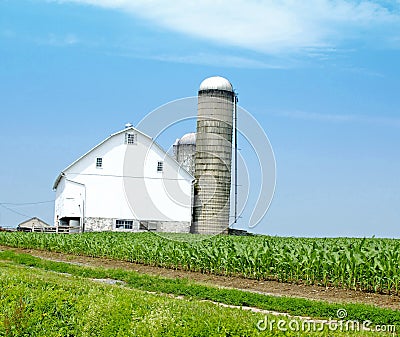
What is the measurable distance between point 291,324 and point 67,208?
40.8m

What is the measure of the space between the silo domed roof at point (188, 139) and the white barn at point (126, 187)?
26.2ft

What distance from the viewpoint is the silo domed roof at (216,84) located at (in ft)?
161

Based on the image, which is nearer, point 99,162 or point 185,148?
point 99,162

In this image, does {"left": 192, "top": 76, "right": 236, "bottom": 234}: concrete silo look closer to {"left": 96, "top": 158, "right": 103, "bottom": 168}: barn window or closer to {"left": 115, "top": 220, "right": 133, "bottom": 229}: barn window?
{"left": 115, "top": 220, "right": 133, "bottom": 229}: barn window

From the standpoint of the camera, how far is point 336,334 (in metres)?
7.24

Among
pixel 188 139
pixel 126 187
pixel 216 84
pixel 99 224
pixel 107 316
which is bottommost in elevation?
pixel 107 316

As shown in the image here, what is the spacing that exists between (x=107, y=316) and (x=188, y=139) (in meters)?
47.2

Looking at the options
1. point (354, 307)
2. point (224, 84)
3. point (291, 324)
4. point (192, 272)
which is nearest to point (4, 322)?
point (291, 324)

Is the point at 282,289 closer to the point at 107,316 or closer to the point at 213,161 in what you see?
the point at 107,316

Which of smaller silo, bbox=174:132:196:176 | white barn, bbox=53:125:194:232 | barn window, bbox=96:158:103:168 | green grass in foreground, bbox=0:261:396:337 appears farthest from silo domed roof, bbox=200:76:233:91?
green grass in foreground, bbox=0:261:396:337

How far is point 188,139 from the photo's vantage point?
55.9 metres

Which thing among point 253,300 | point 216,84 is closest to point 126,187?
point 216,84

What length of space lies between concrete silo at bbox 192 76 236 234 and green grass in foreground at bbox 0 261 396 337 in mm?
36228

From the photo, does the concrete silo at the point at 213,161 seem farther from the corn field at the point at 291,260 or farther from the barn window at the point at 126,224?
the corn field at the point at 291,260
